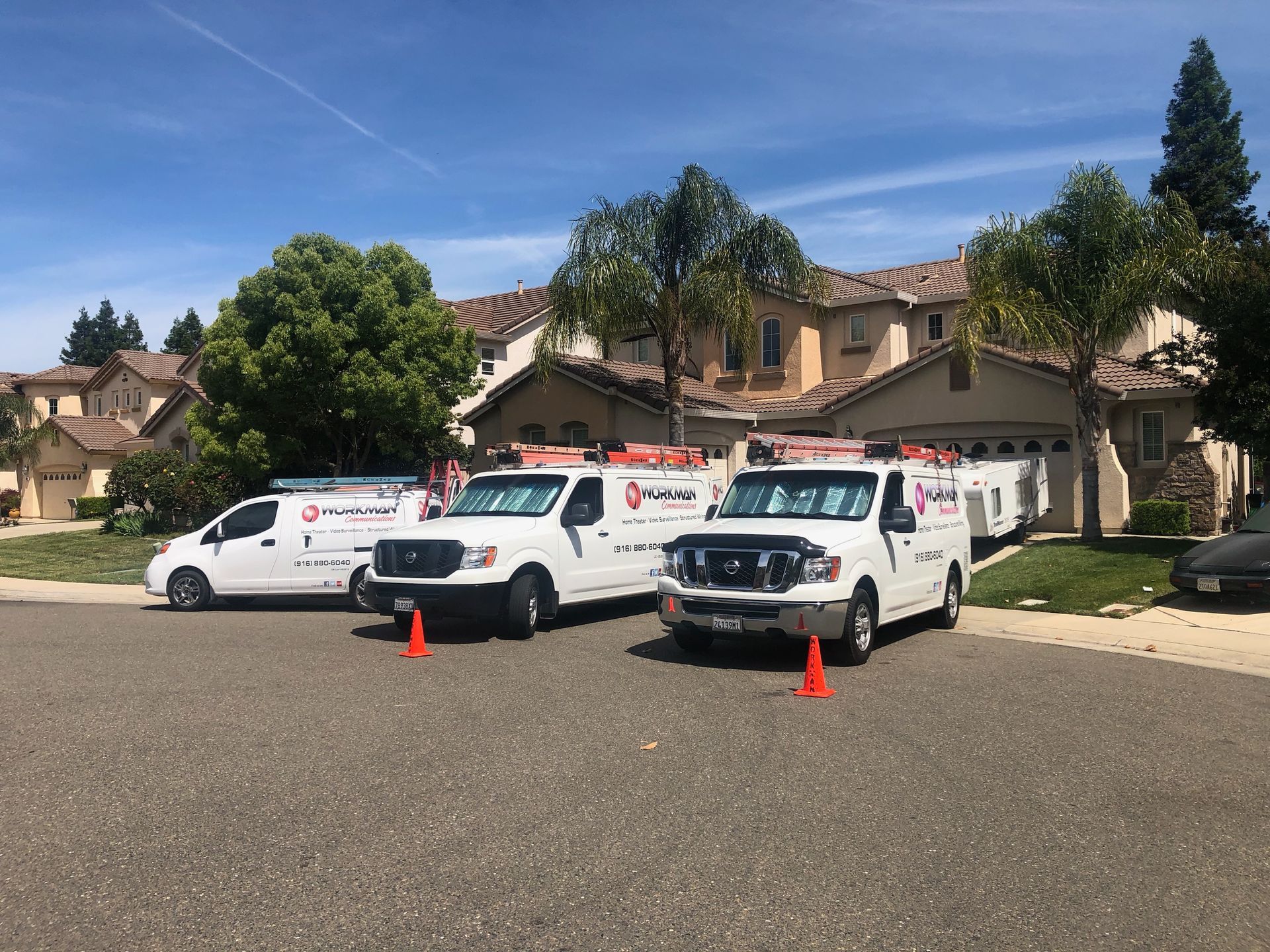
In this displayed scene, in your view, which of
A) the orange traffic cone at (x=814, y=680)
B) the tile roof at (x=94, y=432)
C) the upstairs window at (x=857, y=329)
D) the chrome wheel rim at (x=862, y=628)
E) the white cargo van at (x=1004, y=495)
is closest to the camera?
the orange traffic cone at (x=814, y=680)

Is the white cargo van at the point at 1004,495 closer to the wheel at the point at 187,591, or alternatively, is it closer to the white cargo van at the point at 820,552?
the white cargo van at the point at 820,552

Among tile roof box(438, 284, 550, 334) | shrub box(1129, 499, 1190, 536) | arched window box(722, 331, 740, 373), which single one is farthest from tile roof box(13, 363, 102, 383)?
shrub box(1129, 499, 1190, 536)

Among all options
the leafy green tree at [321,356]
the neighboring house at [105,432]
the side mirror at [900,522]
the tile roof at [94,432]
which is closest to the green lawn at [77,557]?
the leafy green tree at [321,356]

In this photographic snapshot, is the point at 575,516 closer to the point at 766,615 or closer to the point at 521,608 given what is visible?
the point at 521,608

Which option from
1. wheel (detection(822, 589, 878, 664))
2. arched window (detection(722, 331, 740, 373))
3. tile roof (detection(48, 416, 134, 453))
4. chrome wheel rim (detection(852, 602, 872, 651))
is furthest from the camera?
tile roof (detection(48, 416, 134, 453))

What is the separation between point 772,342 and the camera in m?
30.7

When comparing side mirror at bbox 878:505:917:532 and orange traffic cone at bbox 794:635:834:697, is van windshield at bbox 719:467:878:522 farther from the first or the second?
orange traffic cone at bbox 794:635:834:697

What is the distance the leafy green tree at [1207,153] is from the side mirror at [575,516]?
3897cm

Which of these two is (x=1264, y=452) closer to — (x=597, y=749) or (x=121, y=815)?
(x=597, y=749)

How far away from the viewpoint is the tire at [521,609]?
12.5 metres

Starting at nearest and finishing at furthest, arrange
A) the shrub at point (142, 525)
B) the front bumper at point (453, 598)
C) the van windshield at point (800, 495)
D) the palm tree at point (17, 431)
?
the van windshield at point (800, 495) < the front bumper at point (453, 598) < the shrub at point (142, 525) < the palm tree at point (17, 431)

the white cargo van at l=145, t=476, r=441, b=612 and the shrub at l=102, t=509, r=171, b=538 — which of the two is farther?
the shrub at l=102, t=509, r=171, b=538

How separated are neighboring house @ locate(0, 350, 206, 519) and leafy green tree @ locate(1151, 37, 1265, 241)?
40.7m

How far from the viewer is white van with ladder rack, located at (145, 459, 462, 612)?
16172 mm
